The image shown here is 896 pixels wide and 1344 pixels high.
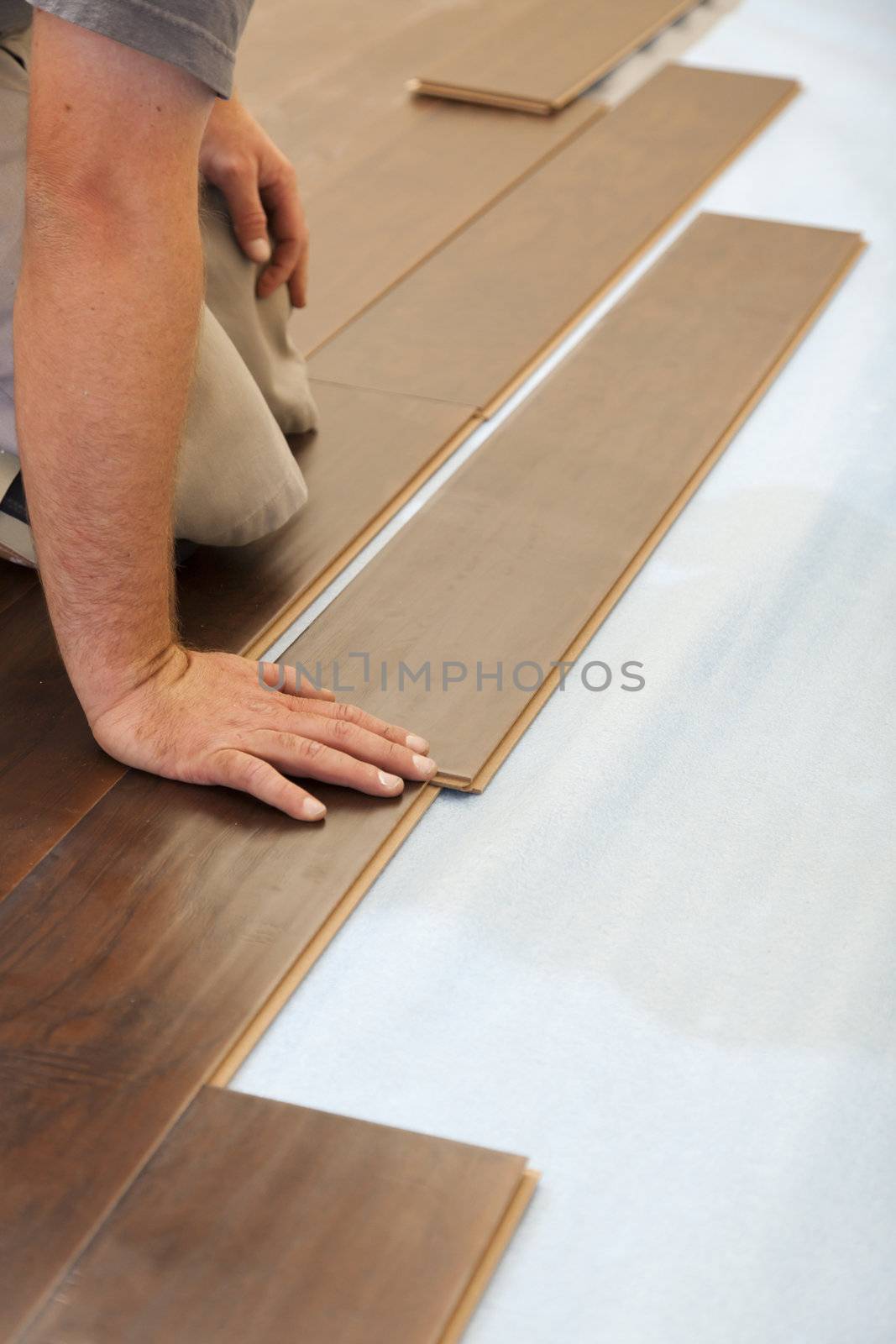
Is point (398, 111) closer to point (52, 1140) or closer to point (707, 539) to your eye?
point (707, 539)

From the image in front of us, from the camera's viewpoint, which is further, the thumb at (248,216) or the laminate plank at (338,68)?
the laminate plank at (338,68)

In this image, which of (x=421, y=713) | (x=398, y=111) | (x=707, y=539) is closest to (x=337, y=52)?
(x=398, y=111)

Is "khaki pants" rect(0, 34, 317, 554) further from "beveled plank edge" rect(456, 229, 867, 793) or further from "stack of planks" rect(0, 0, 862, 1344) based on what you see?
"beveled plank edge" rect(456, 229, 867, 793)

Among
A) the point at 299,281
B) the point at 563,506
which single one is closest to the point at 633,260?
the point at 299,281

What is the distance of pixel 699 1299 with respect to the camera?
122cm

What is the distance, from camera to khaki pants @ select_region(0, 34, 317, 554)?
198 cm

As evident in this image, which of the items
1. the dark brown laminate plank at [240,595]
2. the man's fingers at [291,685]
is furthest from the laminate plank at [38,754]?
the man's fingers at [291,685]

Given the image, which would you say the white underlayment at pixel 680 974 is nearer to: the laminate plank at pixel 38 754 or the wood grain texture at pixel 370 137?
the laminate plank at pixel 38 754

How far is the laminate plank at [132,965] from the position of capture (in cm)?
130

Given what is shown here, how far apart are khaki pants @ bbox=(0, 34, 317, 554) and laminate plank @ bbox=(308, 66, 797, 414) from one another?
0.39 metres

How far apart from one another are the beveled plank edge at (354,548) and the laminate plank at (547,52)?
1704 mm

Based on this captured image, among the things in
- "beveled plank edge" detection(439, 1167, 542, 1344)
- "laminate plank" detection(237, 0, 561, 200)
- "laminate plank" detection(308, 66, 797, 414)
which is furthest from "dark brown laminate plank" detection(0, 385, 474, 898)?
"laminate plank" detection(237, 0, 561, 200)

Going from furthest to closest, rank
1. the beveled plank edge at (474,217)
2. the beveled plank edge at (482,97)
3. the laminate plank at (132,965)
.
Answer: the beveled plank edge at (482,97), the beveled plank edge at (474,217), the laminate plank at (132,965)

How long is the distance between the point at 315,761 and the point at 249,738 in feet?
0.27
